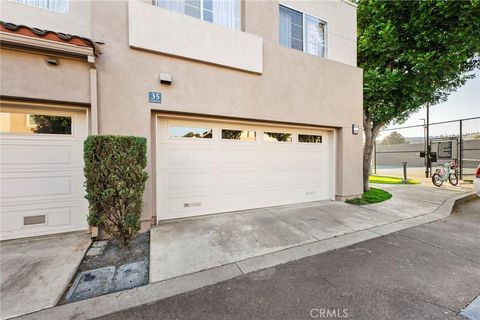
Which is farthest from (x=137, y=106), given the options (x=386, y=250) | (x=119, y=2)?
(x=386, y=250)

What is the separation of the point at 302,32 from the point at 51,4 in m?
5.88

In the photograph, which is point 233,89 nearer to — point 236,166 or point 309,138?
point 236,166

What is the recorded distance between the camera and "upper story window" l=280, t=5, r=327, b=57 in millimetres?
5609

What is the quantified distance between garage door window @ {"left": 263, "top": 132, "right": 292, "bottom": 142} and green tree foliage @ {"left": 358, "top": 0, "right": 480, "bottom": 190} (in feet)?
12.4

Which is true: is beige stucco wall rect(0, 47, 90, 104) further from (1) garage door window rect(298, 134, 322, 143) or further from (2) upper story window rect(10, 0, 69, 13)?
(1) garage door window rect(298, 134, 322, 143)

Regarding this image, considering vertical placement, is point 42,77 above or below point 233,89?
below

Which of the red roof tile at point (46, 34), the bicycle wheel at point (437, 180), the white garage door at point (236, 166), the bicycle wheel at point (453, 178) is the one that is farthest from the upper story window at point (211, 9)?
the bicycle wheel at point (453, 178)

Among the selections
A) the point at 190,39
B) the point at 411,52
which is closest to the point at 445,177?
the point at 411,52

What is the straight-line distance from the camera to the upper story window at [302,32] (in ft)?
18.4

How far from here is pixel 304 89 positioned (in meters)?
5.57

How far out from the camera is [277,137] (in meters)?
5.58

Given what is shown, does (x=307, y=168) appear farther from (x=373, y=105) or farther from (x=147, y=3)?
(x=147, y=3)

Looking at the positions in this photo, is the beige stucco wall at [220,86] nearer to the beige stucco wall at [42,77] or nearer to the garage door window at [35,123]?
the beige stucco wall at [42,77]

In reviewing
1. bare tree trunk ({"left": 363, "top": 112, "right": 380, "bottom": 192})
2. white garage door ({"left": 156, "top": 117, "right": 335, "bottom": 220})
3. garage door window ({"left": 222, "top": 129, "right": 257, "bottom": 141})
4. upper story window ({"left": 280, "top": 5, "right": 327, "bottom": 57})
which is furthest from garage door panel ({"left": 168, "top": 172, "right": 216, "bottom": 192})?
bare tree trunk ({"left": 363, "top": 112, "right": 380, "bottom": 192})
